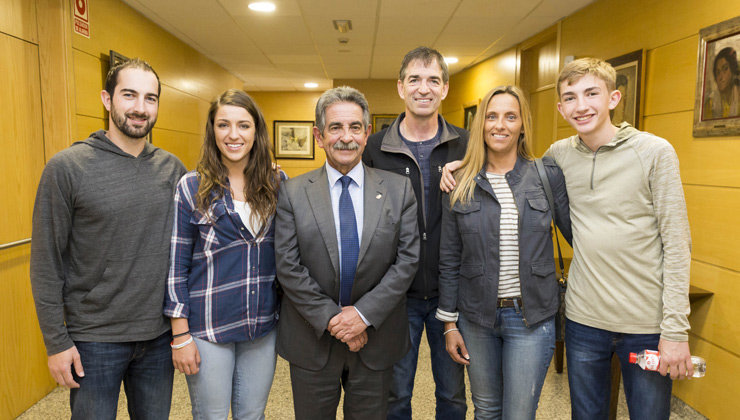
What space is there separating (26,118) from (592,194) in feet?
10.7

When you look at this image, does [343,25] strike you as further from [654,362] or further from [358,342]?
[654,362]

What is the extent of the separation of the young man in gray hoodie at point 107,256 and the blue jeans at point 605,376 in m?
1.51

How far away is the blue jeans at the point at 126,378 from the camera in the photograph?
1600 millimetres

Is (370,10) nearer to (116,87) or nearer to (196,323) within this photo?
(116,87)

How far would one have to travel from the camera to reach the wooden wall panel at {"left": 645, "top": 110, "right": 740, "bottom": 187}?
2.68 metres

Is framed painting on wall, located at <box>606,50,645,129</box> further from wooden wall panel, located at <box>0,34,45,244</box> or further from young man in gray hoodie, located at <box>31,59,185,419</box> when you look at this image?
wooden wall panel, located at <box>0,34,45,244</box>

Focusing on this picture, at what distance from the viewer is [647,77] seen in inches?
135

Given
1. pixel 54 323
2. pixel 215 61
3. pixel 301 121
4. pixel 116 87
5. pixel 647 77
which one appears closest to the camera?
pixel 54 323

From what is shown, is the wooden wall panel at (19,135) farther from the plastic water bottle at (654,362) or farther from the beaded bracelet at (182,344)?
the plastic water bottle at (654,362)

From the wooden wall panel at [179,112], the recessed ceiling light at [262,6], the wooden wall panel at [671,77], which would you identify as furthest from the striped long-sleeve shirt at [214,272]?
the wooden wall panel at [179,112]

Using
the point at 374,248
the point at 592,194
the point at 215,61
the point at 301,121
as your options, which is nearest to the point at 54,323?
the point at 374,248

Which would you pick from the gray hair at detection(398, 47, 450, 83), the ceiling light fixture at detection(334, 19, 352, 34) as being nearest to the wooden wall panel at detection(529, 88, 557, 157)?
the ceiling light fixture at detection(334, 19, 352, 34)

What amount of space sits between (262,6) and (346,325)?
145 inches

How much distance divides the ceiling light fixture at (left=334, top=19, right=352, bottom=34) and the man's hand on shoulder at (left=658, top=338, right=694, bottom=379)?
4233 mm
